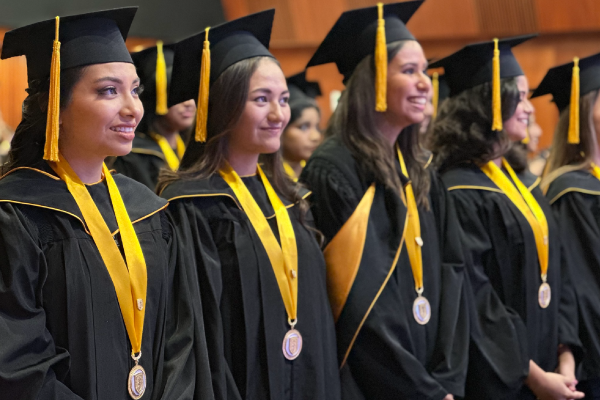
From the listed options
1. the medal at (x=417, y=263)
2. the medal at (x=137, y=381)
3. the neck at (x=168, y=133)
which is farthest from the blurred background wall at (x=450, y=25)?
the medal at (x=137, y=381)

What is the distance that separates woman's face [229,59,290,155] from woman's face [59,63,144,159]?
0.62 m

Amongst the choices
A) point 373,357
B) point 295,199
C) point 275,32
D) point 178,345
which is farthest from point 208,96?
point 275,32

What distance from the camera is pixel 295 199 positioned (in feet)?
9.36

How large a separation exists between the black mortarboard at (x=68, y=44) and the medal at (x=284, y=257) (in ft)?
2.45

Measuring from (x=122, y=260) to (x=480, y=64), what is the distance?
2287 millimetres

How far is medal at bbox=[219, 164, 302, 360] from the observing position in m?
2.61

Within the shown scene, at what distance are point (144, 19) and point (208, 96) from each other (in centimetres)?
592

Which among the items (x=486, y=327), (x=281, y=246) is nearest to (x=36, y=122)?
(x=281, y=246)

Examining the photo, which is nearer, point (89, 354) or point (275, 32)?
point (89, 354)

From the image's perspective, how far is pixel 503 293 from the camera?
3396 millimetres

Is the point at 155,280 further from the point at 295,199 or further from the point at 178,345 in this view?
the point at 295,199

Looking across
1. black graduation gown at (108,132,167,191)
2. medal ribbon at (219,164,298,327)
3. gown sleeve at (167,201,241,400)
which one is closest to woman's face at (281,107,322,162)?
black graduation gown at (108,132,167,191)

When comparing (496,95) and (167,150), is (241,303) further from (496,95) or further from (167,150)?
(167,150)

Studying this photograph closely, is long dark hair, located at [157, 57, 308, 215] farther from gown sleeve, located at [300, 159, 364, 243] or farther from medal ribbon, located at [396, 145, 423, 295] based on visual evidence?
medal ribbon, located at [396, 145, 423, 295]
